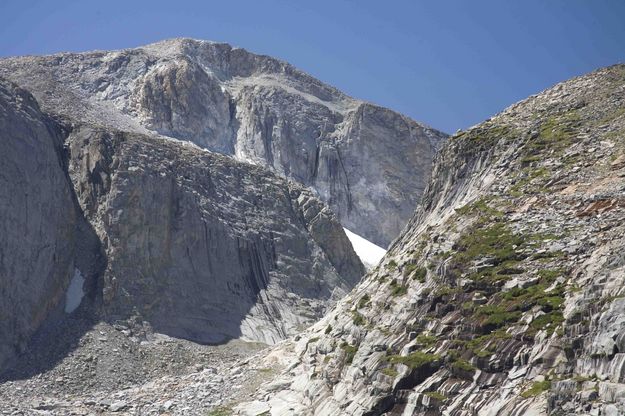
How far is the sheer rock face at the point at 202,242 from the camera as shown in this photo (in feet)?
305

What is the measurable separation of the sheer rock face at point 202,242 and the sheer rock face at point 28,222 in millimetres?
3569

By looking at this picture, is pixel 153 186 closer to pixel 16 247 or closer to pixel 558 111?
pixel 16 247

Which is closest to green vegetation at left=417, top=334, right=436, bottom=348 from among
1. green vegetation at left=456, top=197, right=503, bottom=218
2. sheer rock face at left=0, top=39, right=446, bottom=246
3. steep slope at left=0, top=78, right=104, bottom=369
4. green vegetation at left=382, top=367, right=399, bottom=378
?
green vegetation at left=382, top=367, right=399, bottom=378

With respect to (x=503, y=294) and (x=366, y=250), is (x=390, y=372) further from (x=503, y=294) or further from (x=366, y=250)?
(x=366, y=250)

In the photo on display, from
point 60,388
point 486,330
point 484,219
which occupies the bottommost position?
point 60,388

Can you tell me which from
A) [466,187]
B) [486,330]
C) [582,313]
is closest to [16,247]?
[466,187]

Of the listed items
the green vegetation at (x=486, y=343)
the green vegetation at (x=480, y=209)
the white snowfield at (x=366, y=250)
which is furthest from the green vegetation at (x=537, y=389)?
the white snowfield at (x=366, y=250)

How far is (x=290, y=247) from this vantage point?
109m

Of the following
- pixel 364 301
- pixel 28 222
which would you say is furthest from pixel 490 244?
pixel 28 222

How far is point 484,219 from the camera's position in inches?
2083

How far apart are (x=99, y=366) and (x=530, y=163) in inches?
1475

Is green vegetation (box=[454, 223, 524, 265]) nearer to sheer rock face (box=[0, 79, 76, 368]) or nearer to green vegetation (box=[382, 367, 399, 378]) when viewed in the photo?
green vegetation (box=[382, 367, 399, 378])

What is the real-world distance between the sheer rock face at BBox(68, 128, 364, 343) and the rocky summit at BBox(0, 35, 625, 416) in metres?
0.24

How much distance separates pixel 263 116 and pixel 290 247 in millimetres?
44070
